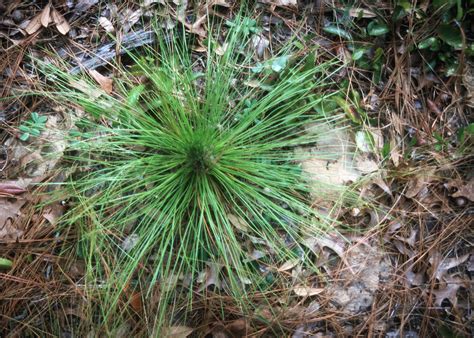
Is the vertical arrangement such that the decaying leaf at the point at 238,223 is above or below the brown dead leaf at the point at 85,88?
below

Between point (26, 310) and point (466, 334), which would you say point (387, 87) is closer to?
point (466, 334)

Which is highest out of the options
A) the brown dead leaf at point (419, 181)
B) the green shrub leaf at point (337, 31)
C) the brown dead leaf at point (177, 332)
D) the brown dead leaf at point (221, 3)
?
the brown dead leaf at point (221, 3)

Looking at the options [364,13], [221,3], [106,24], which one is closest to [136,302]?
[106,24]

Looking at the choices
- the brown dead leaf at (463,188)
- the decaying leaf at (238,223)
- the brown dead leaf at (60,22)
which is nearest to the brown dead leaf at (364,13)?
the brown dead leaf at (463,188)

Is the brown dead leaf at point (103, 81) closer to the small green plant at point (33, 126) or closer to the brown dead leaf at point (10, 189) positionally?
the small green plant at point (33, 126)

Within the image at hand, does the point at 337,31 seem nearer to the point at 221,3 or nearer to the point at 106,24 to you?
the point at 221,3

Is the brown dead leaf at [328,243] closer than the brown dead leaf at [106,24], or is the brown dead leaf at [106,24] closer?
the brown dead leaf at [328,243]

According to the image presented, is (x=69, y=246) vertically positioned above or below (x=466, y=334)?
above

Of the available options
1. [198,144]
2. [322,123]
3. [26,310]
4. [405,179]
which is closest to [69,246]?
[26,310]
